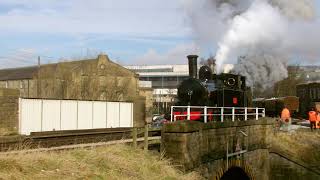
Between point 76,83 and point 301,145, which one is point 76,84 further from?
point 301,145

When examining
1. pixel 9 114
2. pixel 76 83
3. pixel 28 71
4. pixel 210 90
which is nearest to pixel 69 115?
pixel 9 114

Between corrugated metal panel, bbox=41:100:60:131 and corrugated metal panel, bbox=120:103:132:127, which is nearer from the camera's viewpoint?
corrugated metal panel, bbox=41:100:60:131

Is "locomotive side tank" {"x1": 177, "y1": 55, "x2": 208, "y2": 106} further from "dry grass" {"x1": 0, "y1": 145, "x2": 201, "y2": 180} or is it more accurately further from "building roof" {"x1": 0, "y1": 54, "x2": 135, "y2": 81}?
"building roof" {"x1": 0, "y1": 54, "x2": 135, "y2": 81}

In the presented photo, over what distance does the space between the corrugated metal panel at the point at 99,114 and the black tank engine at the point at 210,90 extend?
7.51 metres

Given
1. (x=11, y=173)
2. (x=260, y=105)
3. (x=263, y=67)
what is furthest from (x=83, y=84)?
(x=11, y=173)

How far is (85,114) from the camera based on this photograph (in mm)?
28422

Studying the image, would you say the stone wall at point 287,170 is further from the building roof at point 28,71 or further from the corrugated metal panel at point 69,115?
the building roof at point 28,71

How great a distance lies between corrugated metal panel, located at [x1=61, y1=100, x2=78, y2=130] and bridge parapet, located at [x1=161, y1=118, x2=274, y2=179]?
10.1m

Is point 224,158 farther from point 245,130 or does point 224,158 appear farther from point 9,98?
point 9,98

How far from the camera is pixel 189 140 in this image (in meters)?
16.2

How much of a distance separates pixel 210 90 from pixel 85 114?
9.17 m

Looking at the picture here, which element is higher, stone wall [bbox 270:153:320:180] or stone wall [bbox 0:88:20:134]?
stone wall [bbox 0:88:20:134]

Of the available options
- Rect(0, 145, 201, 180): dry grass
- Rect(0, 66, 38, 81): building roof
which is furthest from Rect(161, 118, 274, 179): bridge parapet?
Rect(0, 66, 38, 81): building roof

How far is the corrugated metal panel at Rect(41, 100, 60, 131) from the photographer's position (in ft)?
84.6
